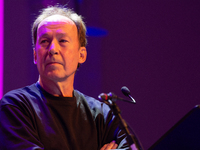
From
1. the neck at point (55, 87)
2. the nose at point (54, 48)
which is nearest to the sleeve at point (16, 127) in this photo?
the neck at point (55, 87)

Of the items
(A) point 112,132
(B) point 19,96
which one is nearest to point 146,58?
(A) point 112,132

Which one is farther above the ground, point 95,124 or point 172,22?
point 172,22

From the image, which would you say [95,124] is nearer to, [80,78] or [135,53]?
[80,78]

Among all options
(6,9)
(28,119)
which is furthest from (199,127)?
(6,9)

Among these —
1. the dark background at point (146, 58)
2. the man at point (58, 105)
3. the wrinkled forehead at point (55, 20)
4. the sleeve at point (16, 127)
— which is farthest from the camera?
the dark background at point (146, 58)

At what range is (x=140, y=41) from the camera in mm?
3330

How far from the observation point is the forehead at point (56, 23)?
1.89 m

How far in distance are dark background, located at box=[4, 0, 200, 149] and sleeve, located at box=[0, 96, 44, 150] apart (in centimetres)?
158

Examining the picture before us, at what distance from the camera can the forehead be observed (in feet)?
6.20

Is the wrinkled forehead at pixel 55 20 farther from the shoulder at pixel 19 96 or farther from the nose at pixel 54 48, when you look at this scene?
the shoulder at pixel 19 96

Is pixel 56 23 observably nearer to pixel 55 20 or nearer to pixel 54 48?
pixel 55 20

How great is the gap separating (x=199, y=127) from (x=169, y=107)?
199 cm

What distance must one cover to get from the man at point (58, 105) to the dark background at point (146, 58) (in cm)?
119

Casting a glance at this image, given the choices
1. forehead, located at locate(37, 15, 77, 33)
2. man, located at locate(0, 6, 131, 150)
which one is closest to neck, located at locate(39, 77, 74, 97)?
man, located at locate(0, 6, 131, 150)
